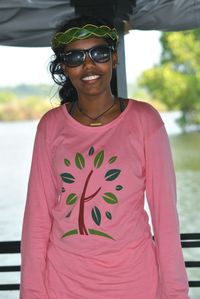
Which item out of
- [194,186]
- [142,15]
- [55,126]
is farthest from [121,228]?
[194,186]

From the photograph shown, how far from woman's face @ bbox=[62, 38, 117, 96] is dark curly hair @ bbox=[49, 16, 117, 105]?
1.7 inches

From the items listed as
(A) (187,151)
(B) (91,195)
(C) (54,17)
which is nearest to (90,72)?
(B) (91,195)

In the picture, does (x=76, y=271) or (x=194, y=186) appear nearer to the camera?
(x=76, y=271)

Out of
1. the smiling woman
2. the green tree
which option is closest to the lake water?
the green tree

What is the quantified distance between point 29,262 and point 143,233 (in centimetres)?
28

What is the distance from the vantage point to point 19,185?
19.3 meters

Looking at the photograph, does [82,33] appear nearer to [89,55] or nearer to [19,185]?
[89,55]

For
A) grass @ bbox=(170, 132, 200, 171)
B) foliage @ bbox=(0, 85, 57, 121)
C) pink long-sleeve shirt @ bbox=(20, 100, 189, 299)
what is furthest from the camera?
grass @ bbox=(170, 132, 200, 171)

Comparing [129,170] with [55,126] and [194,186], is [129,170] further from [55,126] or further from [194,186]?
[194,186]

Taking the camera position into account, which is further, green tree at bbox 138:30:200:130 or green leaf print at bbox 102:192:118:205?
green tree at bbox 138:30:200:130

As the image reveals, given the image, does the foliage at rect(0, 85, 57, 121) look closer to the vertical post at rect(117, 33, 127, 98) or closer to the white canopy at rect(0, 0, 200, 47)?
the white canopy at rect(0, 0, 200, 47)

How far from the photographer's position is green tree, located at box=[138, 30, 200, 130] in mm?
20953

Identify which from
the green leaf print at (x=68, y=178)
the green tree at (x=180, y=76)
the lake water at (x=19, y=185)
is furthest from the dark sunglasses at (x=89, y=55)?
the green tree at (x=180, y=76)

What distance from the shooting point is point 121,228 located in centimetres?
128
